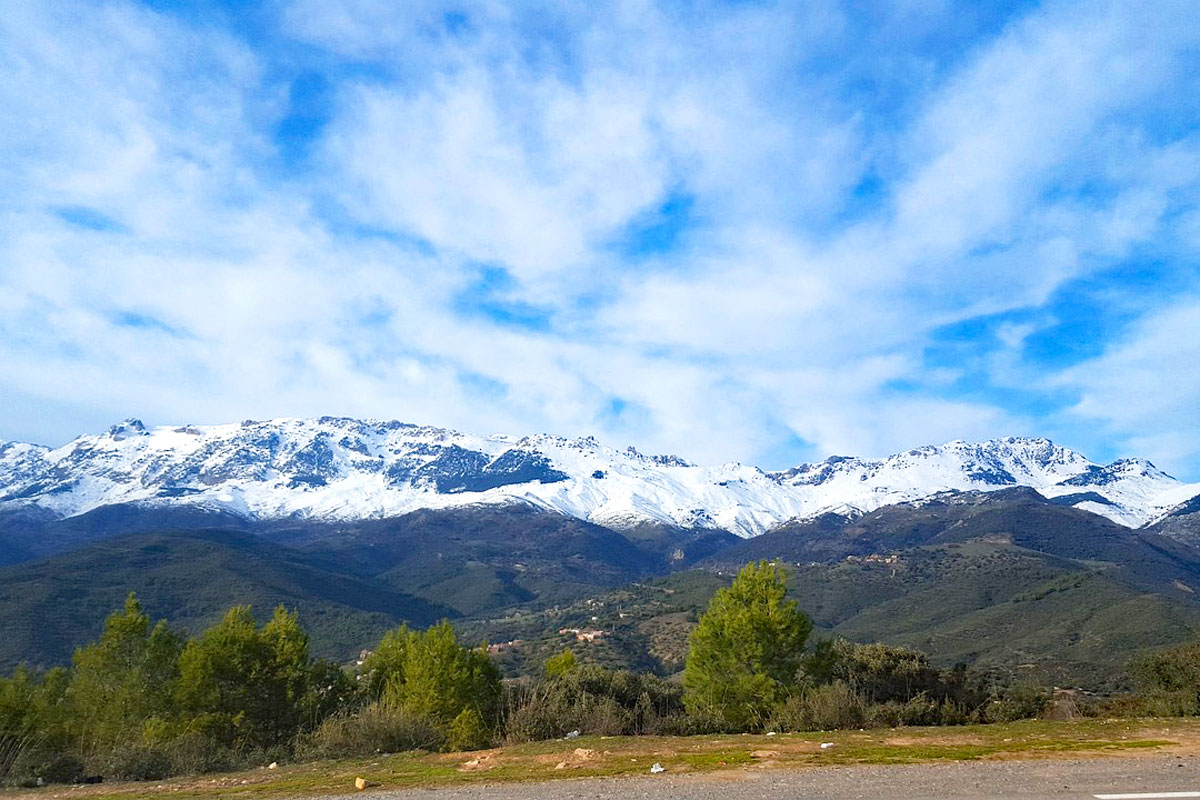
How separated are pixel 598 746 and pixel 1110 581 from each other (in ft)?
522

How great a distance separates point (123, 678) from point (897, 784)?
23.1 metres

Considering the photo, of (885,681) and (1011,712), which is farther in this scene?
(885,681)

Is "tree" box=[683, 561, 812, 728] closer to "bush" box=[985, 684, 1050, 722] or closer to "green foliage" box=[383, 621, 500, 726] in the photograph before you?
"bush" box=[985, 684, 1050, 722]

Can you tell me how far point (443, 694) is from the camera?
23375 millimetres

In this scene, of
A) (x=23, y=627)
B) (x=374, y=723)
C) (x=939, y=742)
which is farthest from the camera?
(x=23, y=627)

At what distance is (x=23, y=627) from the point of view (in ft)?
494

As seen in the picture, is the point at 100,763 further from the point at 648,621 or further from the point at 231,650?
the point at 648,621

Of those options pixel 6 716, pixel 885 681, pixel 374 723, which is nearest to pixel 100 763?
pixel 374 723

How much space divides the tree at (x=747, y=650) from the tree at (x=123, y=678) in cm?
1610

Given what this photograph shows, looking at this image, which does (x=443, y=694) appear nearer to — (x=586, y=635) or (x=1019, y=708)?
(x=1019, y=708)

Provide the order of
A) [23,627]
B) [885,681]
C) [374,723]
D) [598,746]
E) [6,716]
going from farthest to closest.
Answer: [23,627] → [885,681] → [6,716] → [374,723] → [598,746]

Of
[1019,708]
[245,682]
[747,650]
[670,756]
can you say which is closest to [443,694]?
[245,682]

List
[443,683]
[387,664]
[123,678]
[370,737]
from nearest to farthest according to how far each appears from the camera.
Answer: [370,737] < [123,678] < [443,683] < [387,664]

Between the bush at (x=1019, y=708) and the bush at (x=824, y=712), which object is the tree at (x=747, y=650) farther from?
the bush at (x=1019, y=708)
